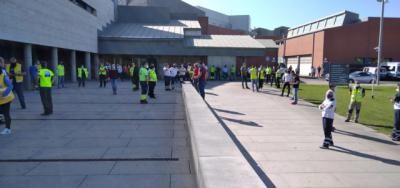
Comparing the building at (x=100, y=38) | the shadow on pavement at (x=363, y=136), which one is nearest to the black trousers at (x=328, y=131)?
the shadow on pavement at (x=363, y=136)

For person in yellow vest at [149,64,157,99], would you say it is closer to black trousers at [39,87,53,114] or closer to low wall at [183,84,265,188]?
black trousers at [39,87,53,114]

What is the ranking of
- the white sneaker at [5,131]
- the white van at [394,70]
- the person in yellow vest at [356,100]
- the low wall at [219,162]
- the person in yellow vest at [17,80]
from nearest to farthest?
1. the low wall at [219,162]
2. the white sneaker at [5,131]
3. the person in yellow vest at [356,100]
4. the person in yellow vest at [17,80]
5. the white van at [394,70]

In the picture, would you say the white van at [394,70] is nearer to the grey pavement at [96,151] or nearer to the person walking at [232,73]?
the person walking at [232,73]

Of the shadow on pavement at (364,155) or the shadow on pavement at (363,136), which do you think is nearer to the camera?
the shadow on pavement at (364,155)

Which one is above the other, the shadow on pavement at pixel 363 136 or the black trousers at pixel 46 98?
the black trousers at pixel 46 98

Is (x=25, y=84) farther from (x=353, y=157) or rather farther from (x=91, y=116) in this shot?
(x=353, y=157)

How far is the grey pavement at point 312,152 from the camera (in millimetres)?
5344

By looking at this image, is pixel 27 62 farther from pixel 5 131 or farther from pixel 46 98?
pixel 5 131

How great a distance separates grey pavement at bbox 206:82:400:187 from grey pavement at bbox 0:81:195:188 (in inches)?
58.4

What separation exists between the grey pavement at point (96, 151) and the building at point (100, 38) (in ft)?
33.9

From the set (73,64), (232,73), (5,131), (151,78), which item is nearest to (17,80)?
(5,131)

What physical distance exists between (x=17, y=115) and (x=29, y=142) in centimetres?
400

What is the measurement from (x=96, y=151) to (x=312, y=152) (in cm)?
416

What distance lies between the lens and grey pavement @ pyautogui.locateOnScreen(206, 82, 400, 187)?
17.5 feet
